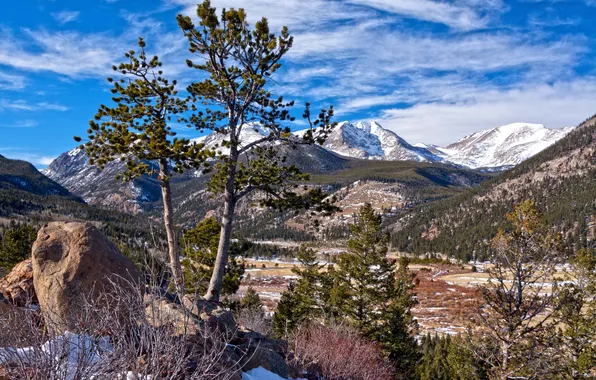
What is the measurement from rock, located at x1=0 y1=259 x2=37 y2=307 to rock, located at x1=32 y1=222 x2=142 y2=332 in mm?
2254

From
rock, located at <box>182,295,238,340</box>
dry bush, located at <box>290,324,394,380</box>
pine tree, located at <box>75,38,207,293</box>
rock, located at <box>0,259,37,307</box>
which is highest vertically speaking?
pine tree, located at <box>75,38,207,293</box>

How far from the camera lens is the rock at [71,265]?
29.6 feet

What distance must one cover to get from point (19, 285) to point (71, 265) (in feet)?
11.7

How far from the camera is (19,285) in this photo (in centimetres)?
1148

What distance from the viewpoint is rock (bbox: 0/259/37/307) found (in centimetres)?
1114

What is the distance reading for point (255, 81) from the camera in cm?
1363

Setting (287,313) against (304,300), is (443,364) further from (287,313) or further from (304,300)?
(304,300)

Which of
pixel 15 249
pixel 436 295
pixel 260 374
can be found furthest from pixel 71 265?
pixel 436 295

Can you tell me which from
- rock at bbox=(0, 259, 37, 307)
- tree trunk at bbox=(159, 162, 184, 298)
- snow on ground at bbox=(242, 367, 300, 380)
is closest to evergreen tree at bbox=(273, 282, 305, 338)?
tree trunk at bbox=(159, 162, 184, 298)

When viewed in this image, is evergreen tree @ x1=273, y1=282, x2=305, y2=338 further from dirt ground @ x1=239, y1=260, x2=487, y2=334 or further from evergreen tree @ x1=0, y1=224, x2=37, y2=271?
evergreen tree @ x1=0, y1=224, x2=37, y2=271

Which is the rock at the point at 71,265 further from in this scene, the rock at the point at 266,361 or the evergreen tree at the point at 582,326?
the evergreen tree at the point at 582,326

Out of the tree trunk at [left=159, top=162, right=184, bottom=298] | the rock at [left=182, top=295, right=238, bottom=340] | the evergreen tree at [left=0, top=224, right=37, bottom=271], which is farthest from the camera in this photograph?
the evergreen tree at [left=0, top=224, right=37, bottom=271]

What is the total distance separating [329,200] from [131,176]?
756cm

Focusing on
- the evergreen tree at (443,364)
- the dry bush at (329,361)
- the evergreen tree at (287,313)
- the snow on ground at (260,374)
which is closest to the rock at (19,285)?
the snow on ground at (260,374)
